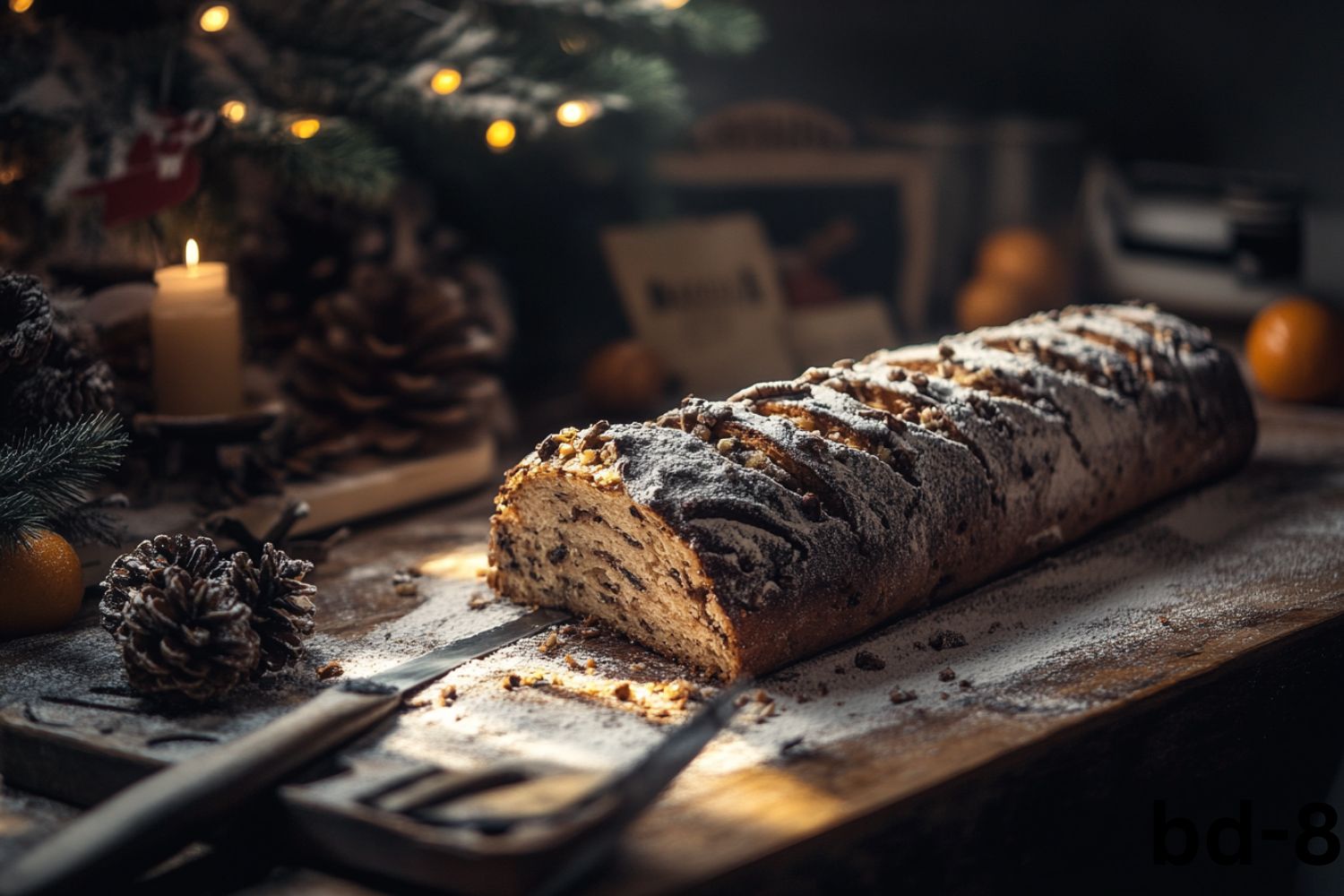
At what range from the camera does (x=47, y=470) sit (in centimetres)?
168

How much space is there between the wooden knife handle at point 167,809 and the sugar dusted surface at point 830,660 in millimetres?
128

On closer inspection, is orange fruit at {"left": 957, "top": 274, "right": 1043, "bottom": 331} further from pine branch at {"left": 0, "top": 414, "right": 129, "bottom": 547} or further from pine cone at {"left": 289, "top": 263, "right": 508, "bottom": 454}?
pine branch at {"left": 0, "top": 414, "right": 129, "bottom": 547}

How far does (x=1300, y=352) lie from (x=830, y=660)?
5.86 feet

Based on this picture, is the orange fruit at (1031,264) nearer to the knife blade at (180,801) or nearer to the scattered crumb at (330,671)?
the scattered crumb at (330,671)

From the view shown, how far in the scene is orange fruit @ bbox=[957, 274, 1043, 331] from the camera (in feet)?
11.7

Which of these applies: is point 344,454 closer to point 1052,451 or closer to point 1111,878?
point 1052,451

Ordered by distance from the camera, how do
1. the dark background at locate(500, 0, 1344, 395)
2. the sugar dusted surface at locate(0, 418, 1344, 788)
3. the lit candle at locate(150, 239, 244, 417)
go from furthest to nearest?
the dark background at locate(500, 0, 1344, 395)
the lit candle at locate(150, 239, 244, 417)
the sugar dusted surface at locate(0, 418, 1344, 788)

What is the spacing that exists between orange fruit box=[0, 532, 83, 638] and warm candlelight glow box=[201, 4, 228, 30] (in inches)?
41.1

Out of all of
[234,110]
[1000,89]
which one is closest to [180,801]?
[234,110]

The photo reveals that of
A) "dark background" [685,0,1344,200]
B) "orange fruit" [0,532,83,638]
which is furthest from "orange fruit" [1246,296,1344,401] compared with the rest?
"orange fruit" [0,532,83,638]

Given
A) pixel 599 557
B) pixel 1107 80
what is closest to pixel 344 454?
pixel 599 557

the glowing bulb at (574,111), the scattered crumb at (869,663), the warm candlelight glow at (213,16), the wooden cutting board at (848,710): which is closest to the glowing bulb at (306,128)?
the warm candlelight glow at (213,16)

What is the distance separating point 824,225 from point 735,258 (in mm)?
806

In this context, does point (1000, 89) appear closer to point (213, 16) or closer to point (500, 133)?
point (500, 133)
